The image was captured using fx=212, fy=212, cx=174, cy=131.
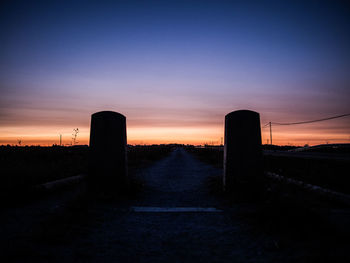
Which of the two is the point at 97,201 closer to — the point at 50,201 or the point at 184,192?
the point at 50,201

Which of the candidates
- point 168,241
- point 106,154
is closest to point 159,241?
point 168,241

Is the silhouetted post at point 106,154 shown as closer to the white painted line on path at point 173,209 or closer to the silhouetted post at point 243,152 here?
the white painted line on path at point 173,209

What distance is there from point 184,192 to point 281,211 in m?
3.18

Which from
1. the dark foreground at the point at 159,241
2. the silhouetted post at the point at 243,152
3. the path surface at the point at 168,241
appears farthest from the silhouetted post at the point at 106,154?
the silhouetted post at the point at 243,152

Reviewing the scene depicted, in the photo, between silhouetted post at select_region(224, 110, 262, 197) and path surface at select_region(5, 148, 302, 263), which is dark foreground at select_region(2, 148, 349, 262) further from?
silhouetted post at select_region(224, 110, 262, 197)

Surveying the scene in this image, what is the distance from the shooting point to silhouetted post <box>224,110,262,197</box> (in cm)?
557

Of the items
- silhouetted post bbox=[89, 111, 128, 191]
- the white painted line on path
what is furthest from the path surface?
silhouetted post bbox=[89, 111, 128, 191]

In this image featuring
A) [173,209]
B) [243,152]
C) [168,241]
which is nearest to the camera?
[168,241]

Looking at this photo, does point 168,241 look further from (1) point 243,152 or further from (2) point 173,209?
(1) point 243,152

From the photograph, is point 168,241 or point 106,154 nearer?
point 168,241

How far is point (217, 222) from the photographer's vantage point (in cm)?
361

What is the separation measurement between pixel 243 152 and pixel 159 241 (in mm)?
3548

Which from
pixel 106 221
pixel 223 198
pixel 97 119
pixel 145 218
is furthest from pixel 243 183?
pixel 97 119

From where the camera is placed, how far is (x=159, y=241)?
2.88 m
